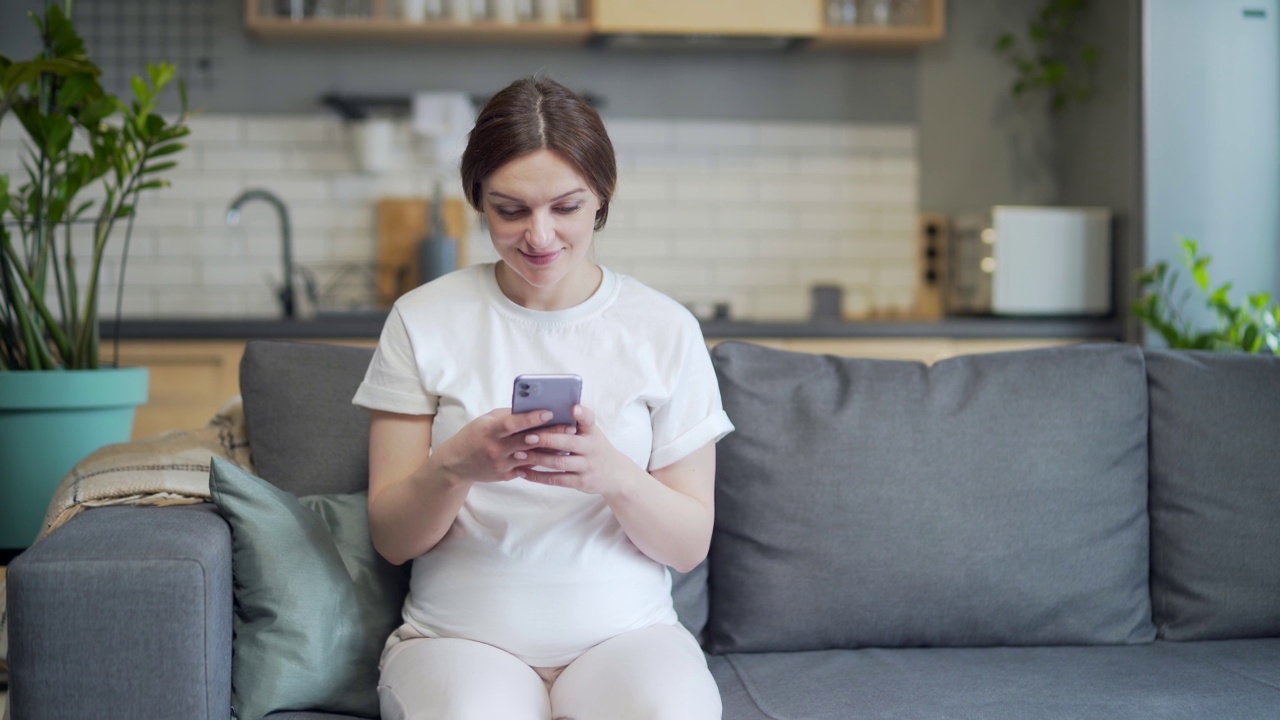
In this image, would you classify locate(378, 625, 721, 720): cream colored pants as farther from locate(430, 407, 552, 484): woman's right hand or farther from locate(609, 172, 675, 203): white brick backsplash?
locate(609, 172, 675, 203): white brick backsplash

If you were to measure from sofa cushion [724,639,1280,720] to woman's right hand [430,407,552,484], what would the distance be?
48 cm

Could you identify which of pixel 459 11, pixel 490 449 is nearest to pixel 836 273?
pixel 459 11

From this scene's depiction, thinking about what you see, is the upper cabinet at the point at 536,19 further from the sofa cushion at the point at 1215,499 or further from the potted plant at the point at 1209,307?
the sofa cushion at the point at 1215,499

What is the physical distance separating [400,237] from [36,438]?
1988mm

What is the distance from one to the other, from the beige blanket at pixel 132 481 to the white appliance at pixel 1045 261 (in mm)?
2596

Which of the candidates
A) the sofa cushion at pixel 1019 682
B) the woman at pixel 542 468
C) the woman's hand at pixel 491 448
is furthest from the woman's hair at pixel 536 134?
the sofa cushion at pixel 1019 682

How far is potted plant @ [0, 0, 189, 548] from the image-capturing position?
6.91 feet

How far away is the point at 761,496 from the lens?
1.83 metres

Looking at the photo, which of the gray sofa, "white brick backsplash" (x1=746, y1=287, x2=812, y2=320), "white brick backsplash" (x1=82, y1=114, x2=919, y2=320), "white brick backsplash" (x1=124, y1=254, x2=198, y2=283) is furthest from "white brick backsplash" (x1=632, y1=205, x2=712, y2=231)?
the gray sofa

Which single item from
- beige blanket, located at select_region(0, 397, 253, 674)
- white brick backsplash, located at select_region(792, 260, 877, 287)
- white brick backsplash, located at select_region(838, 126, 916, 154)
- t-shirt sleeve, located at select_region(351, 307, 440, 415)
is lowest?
beige blanket, located at select_region(0, 397, 253, 674)

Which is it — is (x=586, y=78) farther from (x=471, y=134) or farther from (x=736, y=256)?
(x=471, y=134)

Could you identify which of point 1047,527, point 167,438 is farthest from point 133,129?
point 1047,527

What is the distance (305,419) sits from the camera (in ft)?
6.06

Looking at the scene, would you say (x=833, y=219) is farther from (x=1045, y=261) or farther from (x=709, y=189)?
(x=1045, y=261)
